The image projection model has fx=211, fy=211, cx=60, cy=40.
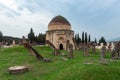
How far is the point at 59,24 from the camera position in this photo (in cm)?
4941

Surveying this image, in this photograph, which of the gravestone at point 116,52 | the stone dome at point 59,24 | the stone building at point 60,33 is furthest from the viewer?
the stone dome at point 59,24

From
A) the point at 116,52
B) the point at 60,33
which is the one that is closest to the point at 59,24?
the point at 60,33

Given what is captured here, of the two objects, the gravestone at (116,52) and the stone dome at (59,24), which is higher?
the stone dome at (59,24)

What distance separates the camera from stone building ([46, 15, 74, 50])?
48881 millimetres

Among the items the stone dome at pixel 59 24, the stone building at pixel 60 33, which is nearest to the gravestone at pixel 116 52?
the stone building at pixel 60 33

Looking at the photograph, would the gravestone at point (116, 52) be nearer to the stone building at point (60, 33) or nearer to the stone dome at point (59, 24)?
the stone building at point (60, 33)

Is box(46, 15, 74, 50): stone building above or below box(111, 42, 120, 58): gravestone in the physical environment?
above

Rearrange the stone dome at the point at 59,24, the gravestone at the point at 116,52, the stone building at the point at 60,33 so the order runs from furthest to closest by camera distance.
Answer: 1. the stone dome at the point at 59,24
2. the stone building at the point at 60,33
3. the gravestone at the point at 116,52

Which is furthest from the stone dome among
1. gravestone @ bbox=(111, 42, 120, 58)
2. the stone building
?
gravestone @ bbox=(111, 42, 120, 58)

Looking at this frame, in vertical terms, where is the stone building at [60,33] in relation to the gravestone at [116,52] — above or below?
above

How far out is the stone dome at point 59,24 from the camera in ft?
162

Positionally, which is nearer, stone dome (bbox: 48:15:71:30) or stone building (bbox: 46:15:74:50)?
stone building (bbox: 46:15:74:50)

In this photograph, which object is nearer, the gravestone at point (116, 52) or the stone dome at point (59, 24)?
the gravestone at point (116, 52)

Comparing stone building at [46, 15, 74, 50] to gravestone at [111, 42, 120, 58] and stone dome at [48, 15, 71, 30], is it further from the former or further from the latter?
gravestone at [111, 42, 120, 58]
